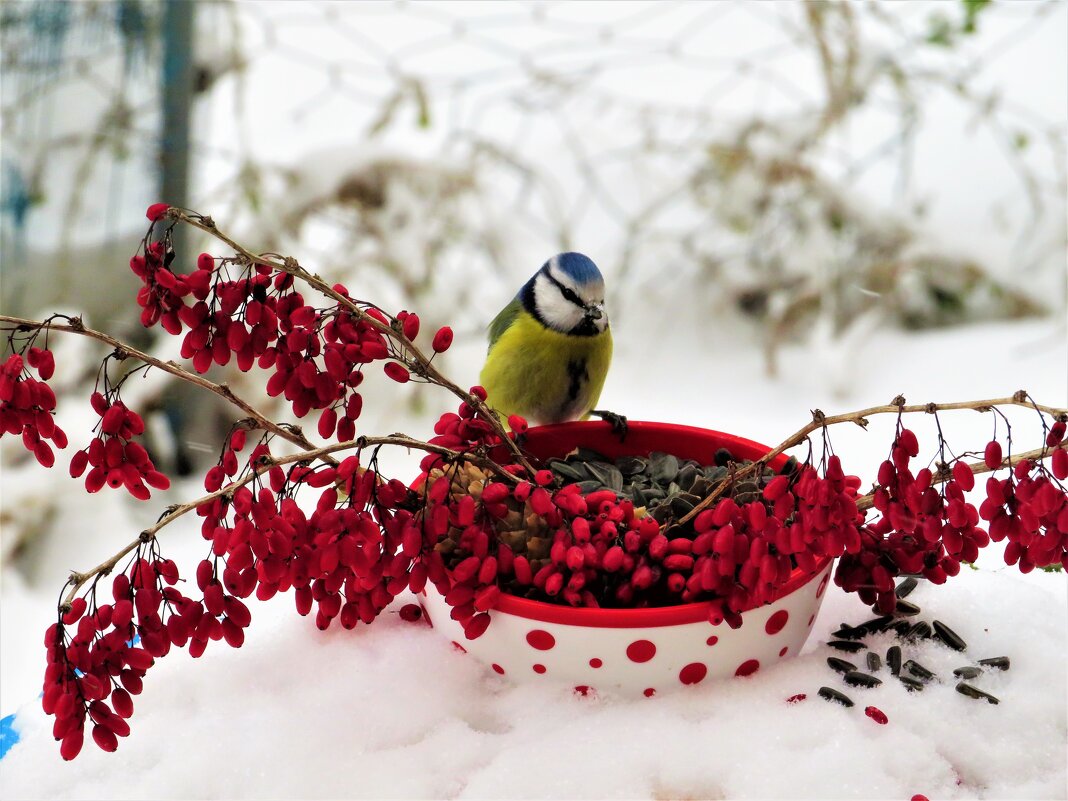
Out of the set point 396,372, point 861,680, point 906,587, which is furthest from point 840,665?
point 396,372

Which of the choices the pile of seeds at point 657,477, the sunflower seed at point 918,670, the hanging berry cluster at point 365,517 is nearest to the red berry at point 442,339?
the hanging berry cluster at point 365,517

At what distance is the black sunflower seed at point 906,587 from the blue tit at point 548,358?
0.42 m

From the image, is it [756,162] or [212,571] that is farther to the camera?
[756,162]

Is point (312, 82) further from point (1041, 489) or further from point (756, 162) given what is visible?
point (1041, 489)

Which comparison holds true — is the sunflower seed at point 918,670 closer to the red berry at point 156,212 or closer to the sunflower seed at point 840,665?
the sunflower seed at point 840,665

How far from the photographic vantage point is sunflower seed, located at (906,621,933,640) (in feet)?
2.35

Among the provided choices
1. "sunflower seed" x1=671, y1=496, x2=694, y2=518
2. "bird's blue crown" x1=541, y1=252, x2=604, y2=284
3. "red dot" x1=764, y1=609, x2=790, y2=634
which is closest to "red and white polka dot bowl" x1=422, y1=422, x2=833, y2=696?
"red dot" x1=764, y1=609, x2=790, y2=634

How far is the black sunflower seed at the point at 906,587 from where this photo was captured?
771 mm

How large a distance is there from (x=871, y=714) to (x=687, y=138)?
137 cm

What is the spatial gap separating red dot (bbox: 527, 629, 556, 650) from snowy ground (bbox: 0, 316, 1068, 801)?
4cm

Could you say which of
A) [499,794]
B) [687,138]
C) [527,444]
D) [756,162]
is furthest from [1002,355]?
[499,794]

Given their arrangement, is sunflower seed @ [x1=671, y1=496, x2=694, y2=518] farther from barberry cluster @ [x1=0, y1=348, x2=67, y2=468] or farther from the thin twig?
barberry cluster @ [x1=0, y1=348, x2=67, y2=468]

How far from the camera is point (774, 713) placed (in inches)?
24.8

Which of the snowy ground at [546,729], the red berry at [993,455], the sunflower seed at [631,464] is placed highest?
the sunflower seed at [631,464]
